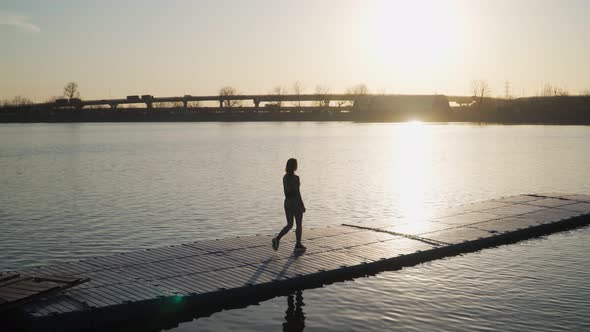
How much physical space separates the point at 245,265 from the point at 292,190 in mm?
2306

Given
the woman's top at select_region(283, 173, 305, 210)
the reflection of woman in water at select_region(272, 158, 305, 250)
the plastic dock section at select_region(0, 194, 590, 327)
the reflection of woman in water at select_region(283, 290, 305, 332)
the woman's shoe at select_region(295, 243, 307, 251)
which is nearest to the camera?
the plastic dock section at select_region(0, 194, 590, 327)

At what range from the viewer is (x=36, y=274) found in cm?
1423

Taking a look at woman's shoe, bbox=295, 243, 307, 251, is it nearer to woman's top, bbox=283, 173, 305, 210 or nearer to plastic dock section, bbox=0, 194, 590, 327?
plastic dock section, bbox=0, 194, 590, 327

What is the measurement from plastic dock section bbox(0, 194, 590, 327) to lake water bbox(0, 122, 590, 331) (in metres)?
0.47

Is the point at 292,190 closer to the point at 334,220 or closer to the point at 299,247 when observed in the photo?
the point at 299,247

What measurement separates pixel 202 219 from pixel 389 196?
13.0 metres

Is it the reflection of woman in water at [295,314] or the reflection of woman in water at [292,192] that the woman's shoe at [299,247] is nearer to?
the reflection of woman in water at [292,192]

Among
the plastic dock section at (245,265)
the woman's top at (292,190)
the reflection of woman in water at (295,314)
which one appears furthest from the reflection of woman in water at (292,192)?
the reflection of woman in water at (295,314)

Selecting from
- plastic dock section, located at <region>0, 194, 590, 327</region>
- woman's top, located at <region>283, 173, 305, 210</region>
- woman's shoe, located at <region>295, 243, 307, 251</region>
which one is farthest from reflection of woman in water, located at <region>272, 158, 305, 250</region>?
plastic dock section, located at <region>0, 194, 590, 327</region>

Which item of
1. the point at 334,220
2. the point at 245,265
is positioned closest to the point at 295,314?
the point at 245,265

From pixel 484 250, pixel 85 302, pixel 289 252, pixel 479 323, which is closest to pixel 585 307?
pixel 479 323

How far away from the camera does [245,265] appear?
15500 millimetres

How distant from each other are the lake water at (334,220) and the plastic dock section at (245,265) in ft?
1.55

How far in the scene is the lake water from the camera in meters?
13.5
